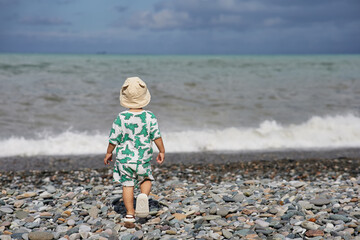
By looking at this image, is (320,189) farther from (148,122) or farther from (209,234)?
(148,122)

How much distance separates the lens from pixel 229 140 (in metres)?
10.8

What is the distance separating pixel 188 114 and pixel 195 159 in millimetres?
4974

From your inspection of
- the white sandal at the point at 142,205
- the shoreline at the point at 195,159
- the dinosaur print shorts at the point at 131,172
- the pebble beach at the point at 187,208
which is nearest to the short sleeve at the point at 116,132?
the dinosaur print shorts at the point at 131,172

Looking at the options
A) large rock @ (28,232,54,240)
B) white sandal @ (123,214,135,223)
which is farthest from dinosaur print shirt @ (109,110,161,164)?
large rock @ (28,232,54,240)

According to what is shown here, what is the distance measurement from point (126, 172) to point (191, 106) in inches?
420

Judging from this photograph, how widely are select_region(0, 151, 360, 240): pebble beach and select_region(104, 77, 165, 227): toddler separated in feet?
1.18

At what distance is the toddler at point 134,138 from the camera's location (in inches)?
165

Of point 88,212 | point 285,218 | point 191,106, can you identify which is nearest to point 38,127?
point 191,106

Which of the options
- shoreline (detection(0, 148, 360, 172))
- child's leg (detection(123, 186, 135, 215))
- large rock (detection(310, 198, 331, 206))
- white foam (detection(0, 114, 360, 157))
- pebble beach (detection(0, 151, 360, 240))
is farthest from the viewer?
white foam (detection(0, 114, 360, 157))

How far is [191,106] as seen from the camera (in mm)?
14820

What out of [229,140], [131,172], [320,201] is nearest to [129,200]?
[131,172]

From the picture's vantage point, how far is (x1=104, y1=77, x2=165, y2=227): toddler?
4188mm

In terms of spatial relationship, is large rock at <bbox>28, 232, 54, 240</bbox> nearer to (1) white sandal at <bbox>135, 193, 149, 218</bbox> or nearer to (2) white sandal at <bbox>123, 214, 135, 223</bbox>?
(2) white sandal at <bbox>123, 214, 135, 223</bbox>

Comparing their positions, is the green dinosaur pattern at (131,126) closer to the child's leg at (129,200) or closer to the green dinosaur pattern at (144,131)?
the green dinosaur pattern at (144,131)
